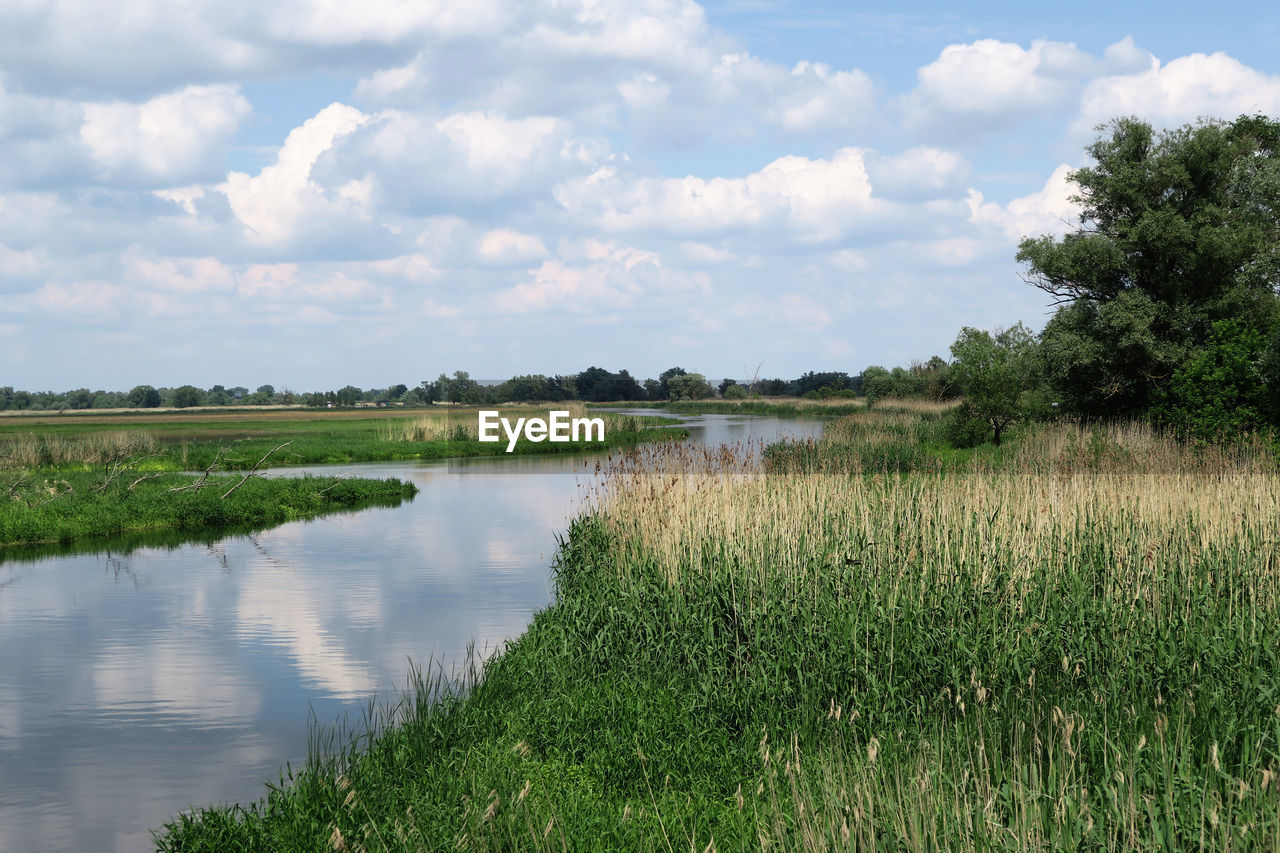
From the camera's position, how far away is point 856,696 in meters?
7.28

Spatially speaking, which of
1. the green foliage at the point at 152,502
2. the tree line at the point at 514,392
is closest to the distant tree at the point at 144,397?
the tree line at the point at 514,392

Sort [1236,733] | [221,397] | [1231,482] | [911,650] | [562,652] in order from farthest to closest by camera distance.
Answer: [221,397] → [1231,482] → [562,652] → [911,650] → [1236,733]

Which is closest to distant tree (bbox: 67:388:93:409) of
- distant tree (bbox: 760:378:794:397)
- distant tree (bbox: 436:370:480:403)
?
distant tree (bbox: 436:370:480:403)

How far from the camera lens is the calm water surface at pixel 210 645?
7.52 m

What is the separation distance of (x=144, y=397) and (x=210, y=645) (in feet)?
401

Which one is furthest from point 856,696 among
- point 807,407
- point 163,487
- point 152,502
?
point 807,407

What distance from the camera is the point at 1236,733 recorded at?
575 centimetres

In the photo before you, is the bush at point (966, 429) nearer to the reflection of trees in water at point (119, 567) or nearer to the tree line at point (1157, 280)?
the tree line at point (1157, 280)

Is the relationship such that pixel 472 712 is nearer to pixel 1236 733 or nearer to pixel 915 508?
pixel 1236 733

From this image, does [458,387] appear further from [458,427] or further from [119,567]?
[119,567]

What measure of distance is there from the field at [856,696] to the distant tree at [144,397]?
123391 millimetres

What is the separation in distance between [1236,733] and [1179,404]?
2583cm

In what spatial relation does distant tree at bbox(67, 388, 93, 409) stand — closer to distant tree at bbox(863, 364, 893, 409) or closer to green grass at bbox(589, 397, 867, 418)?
green grass at bbox(589, 397, 867, 418)

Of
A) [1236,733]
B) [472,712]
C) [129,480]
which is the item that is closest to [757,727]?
[472,712]
